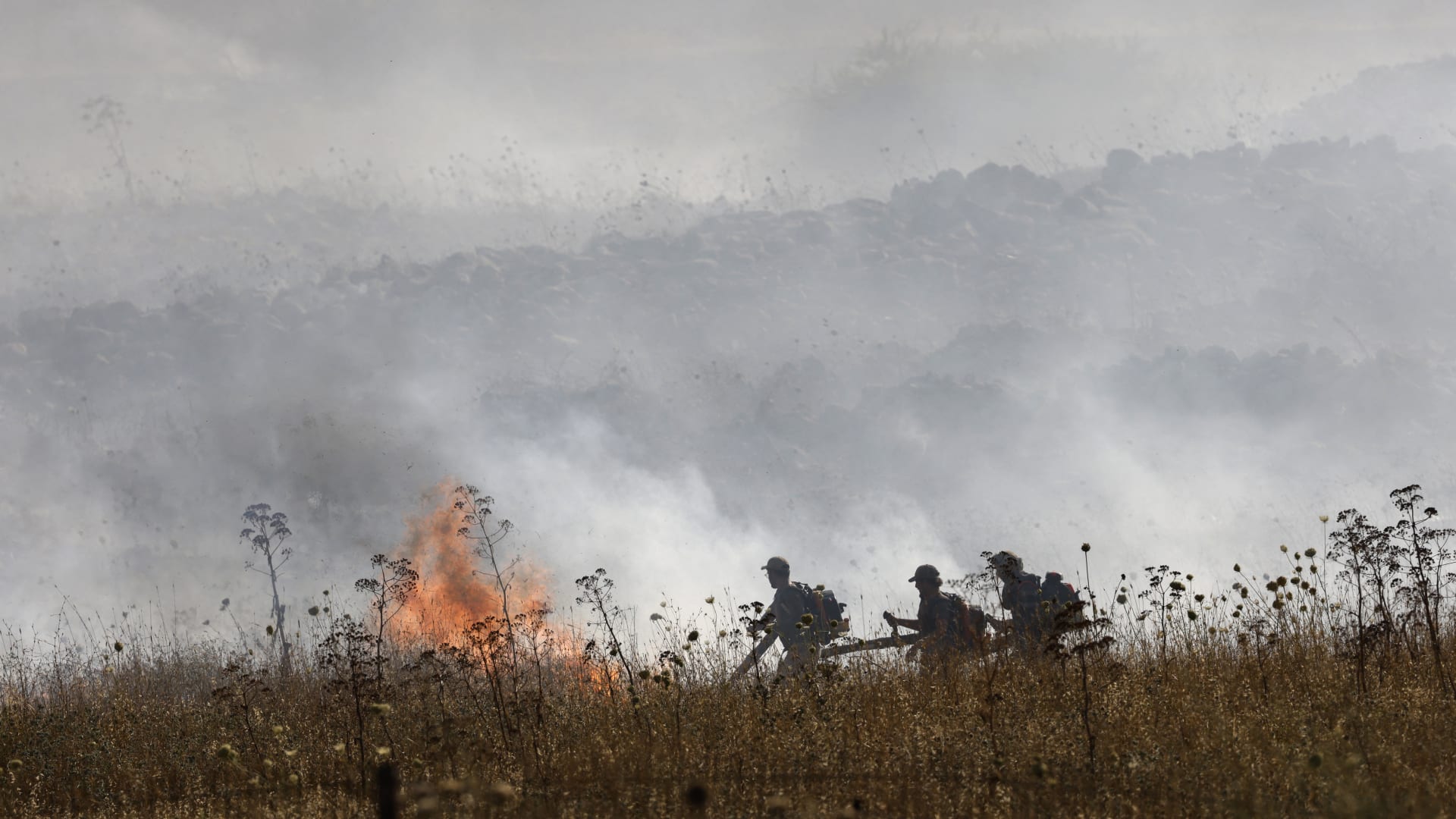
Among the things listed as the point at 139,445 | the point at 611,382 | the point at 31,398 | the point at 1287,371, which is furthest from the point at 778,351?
the point at 31,398

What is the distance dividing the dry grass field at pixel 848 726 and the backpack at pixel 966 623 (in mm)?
383

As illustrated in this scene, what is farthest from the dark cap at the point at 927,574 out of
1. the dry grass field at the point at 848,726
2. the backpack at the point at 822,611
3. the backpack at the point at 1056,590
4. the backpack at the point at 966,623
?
the dry grass field at the point at 848,726

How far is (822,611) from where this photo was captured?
9.26 metres

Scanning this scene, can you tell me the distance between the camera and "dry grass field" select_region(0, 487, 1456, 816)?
4.43 metres

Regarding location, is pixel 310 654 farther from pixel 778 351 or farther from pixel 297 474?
pixel 778 351

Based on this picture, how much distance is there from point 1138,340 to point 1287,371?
1704 centimetres

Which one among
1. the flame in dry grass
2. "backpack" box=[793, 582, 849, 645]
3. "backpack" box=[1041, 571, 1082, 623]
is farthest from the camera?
the flame in dry grass

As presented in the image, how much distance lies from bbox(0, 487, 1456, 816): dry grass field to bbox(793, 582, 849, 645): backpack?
45 cm

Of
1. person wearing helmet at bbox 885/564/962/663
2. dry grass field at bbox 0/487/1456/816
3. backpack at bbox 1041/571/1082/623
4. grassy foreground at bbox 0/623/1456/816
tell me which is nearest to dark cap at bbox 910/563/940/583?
person wearing helmet at bbox 885/564/962/663

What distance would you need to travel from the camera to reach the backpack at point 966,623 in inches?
350

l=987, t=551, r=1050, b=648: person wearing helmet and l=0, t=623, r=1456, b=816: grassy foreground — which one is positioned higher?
l=987, t=551, r=1050, b=648: person wearing helmet

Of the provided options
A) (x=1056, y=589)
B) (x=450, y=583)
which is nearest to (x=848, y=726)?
(x=1056, y=589)

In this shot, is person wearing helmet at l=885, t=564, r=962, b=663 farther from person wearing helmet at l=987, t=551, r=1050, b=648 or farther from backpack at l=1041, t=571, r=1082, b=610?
backpack at l=1041, t=571, r=1082, b=610

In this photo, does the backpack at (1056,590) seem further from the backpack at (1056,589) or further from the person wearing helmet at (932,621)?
the person wearing helmet at (932,621)
